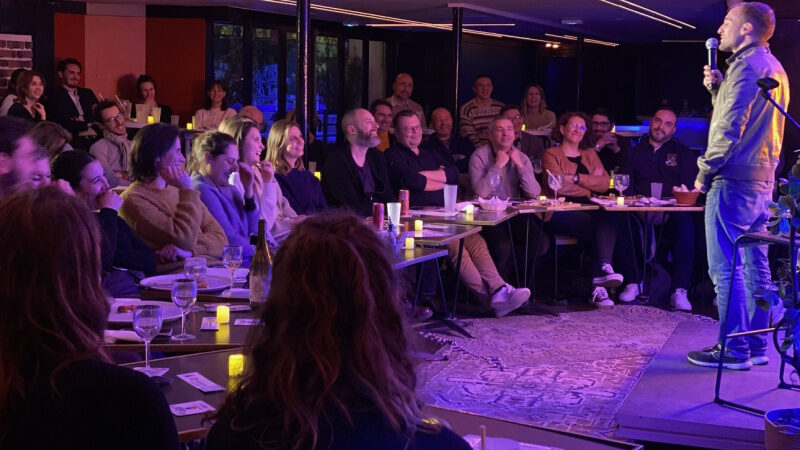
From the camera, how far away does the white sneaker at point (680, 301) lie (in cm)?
691

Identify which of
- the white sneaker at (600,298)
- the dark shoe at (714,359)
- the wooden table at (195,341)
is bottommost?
the white sneaker at (600,298)

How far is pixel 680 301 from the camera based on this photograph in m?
6.94

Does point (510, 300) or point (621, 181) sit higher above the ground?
point (621, 181)

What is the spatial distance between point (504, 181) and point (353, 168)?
4.60 feet

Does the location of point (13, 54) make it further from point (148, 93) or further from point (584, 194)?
point (584, 194)

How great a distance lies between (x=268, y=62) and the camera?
42.7ft

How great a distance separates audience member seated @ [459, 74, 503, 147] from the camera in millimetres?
10211

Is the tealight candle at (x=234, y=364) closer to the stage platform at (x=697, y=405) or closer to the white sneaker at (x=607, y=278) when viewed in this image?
the stage platform at (x=697, y=405)

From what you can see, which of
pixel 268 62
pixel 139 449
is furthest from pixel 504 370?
pixel 268 62

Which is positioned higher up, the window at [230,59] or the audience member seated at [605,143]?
the window at [230,59]

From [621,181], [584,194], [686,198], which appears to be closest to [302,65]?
[584,194]

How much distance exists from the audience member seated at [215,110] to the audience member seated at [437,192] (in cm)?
492

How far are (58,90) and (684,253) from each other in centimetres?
677

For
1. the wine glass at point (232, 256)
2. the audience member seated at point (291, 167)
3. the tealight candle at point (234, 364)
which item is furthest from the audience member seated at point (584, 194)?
the tealight candle at point (234, 364)
